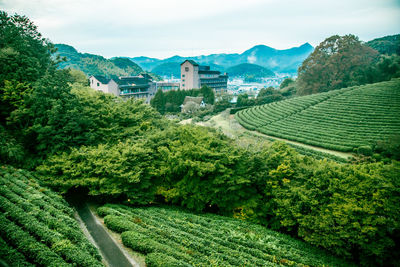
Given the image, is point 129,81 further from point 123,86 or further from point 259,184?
point 259,184

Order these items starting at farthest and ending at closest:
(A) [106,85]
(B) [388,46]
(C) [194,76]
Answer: (C) [194,76], (B) [388,46], (A) [106,85]

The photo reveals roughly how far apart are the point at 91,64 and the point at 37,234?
90997 millimetres

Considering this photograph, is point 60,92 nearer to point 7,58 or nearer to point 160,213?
point 7,58

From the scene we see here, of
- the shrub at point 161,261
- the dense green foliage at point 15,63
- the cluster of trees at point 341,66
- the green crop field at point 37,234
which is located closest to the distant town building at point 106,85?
the dense green foliage at point 15,63

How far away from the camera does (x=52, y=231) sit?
26.9 feet

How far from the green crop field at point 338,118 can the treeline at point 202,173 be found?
51.8 feet

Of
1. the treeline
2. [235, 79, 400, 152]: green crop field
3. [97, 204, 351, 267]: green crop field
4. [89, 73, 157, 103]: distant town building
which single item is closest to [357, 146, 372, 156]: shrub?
[235, 79, 400, 152]: green crop field

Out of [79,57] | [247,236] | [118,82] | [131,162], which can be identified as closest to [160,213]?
[131,162]

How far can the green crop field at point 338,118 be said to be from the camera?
28.4 meters

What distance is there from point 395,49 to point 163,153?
7508 cm

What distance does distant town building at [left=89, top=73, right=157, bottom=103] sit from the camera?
1927 inches

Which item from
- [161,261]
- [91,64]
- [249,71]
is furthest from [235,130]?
[249,71]

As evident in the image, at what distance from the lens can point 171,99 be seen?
54.9 m

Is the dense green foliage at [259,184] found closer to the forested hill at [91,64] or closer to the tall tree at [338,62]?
the tall tree at [338,62]
